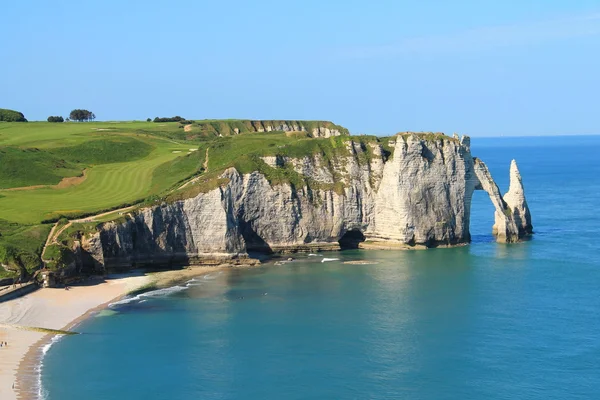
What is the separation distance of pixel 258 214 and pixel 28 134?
52241 millimetres

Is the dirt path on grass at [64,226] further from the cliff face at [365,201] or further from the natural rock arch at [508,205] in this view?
the natural rock arch at [508,205]

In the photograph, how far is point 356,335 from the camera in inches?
2103

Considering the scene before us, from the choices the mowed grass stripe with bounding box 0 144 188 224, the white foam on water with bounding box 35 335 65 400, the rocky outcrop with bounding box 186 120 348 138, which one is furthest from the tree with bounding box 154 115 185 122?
the white foam on water with bounding box 35 335 65 400

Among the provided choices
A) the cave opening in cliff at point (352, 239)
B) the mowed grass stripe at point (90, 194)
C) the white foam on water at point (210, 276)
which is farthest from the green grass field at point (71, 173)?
the cave opening in cliff at point (352, 239)

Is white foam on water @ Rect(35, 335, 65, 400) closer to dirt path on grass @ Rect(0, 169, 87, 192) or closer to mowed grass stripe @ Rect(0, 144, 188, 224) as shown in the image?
mowed grass stripe @ Rect(0, 144, 188, 224)

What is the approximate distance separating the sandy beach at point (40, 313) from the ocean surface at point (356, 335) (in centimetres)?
136

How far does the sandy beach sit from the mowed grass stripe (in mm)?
9967

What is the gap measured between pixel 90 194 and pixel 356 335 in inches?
1615

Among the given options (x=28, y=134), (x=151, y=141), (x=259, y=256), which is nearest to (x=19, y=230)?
(x=259, y=256)

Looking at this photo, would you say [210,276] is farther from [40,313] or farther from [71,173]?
[71,173]

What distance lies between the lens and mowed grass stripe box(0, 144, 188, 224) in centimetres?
7556

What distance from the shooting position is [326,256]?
270 feet

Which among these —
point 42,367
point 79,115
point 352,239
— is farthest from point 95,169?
point 79,115

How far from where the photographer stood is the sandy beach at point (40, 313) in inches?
1784
